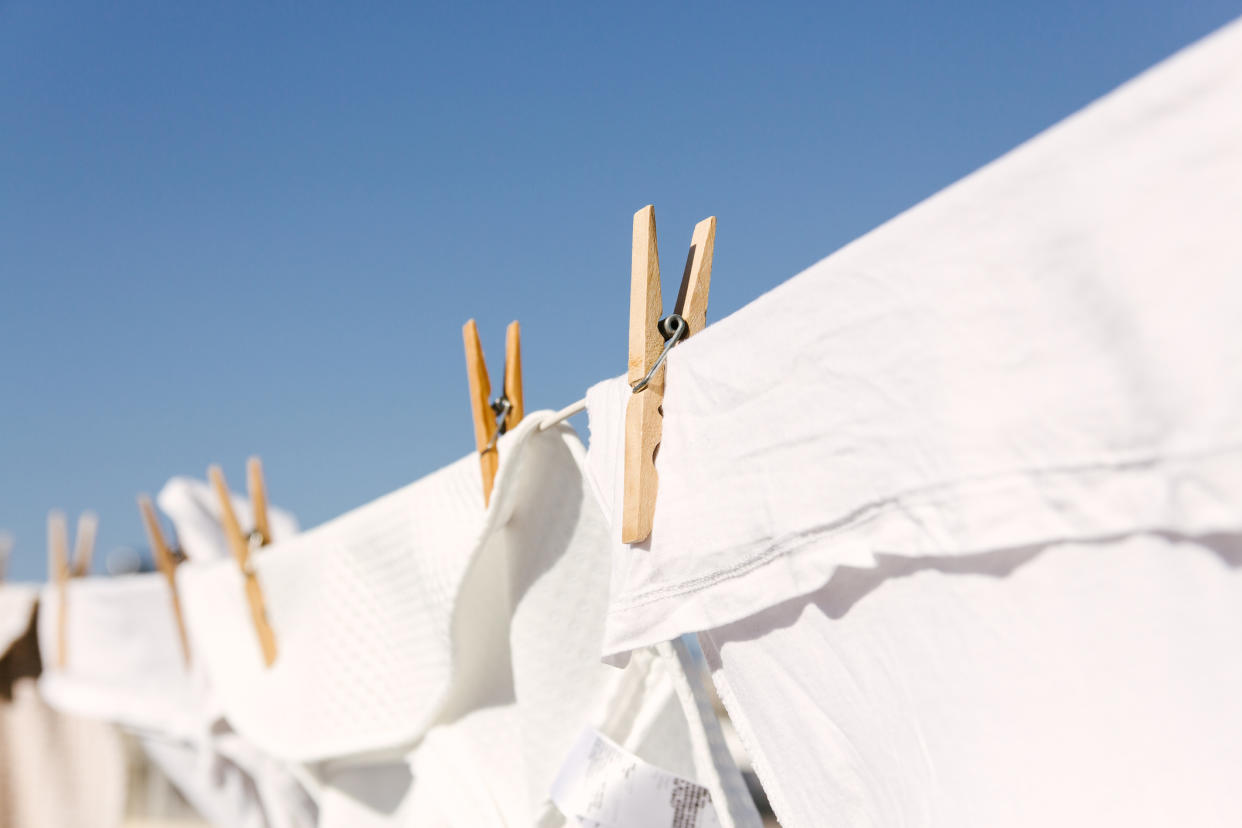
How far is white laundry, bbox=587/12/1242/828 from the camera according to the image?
242 millimetres

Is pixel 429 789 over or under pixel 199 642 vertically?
under

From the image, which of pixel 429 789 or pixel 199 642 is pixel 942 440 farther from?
pixel 199 642

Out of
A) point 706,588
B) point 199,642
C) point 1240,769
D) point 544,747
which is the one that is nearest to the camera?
point 1240,769

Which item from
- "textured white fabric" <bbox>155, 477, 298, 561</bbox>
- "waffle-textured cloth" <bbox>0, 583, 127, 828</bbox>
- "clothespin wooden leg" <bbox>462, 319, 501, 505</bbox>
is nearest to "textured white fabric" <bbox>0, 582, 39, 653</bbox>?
"waffle-textured cloth" <bbox>0, 583, 127, 828</bbox>

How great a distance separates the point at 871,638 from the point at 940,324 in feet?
0.41

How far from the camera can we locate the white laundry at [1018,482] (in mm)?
242

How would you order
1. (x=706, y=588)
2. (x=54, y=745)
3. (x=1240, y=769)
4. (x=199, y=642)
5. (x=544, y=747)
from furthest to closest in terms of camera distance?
(x=54, y=745)
(x=199, y=642)
(x=544, y=747)
(x=706, y=588)
(x=1240, y=769)

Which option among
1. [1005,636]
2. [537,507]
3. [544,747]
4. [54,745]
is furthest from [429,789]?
[54,745]

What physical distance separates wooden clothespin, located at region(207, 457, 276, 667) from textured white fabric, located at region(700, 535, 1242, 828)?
2.30ft

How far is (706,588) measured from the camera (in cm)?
41

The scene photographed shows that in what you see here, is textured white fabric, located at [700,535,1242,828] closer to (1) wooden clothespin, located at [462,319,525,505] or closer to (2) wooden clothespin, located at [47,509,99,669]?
(1) wooden clothespin, located at [462,319,525,505]

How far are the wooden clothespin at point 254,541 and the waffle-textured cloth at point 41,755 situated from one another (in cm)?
66

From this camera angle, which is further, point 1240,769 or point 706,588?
point 706,588

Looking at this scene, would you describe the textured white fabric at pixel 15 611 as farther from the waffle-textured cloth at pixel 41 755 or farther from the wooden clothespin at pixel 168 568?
the wooden clothespin at pixel 168 568
